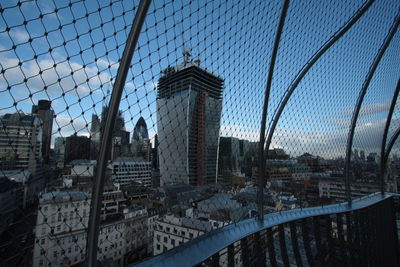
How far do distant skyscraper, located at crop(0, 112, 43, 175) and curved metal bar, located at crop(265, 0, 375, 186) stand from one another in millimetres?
1821

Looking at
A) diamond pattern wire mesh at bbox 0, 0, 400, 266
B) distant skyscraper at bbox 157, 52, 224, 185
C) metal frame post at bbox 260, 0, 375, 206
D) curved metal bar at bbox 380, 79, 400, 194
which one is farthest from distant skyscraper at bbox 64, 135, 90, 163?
curved metal bar at bbox 380, 79, 400, 194

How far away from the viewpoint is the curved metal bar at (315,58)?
80.0 inches

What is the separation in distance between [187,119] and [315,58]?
1626mm

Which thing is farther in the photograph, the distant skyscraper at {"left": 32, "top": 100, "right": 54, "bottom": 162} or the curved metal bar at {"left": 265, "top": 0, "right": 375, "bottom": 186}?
the curved metal bar at {"left": 265, "top": 0, "right": 375, "bottom": 186}

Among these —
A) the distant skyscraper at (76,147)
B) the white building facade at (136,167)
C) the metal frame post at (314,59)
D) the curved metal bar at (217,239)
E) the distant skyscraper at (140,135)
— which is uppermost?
the metal frame post at (314,59)

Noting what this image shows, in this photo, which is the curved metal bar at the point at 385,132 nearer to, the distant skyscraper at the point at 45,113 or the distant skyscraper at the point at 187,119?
the distant skyscraper at the point at 187,119

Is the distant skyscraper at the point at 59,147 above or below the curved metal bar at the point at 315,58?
below

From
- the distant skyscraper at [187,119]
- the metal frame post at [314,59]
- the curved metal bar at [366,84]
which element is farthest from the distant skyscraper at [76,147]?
the curved metal bar at [366,84]

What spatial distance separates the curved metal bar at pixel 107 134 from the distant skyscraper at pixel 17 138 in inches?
15.5

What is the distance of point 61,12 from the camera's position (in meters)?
1.02

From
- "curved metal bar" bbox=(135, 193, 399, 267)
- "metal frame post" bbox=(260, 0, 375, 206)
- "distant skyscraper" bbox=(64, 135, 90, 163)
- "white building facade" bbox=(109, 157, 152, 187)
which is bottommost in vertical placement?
"curved metal bar" bbox=(135, 193, 399, 267)

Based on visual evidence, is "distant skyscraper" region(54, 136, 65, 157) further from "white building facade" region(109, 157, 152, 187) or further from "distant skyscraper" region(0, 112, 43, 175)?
"white building facade" region(109, 157, 152, 187)

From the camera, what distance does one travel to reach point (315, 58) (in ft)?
7.39

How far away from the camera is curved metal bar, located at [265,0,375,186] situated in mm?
2032
